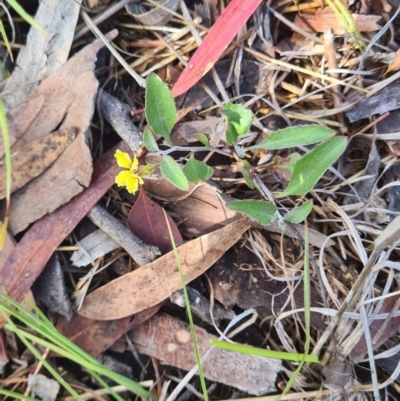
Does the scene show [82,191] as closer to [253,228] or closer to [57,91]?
[57,91]

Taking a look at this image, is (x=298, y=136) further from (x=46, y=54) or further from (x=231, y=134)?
(x=46, y=54)

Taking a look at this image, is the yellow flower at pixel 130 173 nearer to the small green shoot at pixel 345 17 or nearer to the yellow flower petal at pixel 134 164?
the yellow flower petal at pixel 134 164

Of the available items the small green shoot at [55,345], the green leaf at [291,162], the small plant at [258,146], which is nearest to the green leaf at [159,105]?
the small plant at [258,146]

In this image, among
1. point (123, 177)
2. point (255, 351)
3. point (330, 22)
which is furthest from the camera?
point (330, 22)

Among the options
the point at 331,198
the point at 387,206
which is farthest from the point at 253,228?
the point at 387,206

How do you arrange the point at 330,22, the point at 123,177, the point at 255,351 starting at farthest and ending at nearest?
1. the point at 330,22
2. the point at 123,177
3. the point at 255,351

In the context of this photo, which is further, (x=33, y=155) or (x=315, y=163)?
(x=33, y=155)

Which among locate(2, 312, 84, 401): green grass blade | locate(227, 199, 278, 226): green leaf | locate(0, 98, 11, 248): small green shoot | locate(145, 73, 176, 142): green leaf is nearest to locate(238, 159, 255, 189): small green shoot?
locate(227, 199, 278, 226): green leaf

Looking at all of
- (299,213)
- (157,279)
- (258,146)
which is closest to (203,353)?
(157,279)
